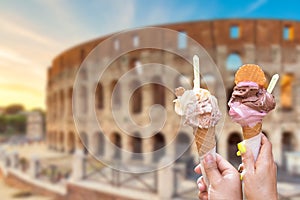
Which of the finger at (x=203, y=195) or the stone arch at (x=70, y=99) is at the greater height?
the stone arch at (x=70, y=99)

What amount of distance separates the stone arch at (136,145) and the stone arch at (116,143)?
119 centimetres

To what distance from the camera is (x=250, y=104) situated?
1.98 m

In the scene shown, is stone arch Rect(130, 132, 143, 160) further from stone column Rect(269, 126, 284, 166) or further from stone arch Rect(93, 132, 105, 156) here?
stone column Rect(269, 126, 284, 166)

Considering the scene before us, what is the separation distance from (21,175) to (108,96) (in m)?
8.71

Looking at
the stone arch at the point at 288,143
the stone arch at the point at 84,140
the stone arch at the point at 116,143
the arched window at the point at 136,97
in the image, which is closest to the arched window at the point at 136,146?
the stone arch at the point at 116,143

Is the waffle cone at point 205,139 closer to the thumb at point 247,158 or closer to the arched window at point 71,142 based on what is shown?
the thumb at point 247,158

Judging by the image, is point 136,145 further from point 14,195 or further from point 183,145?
point 14,195

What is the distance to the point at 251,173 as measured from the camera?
1.93 meters

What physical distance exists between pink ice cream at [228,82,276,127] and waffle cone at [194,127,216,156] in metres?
0.24

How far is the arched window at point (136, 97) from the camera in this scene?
19.9 meters

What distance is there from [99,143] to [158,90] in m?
7.02

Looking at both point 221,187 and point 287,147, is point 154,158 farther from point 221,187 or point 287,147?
point 221,187

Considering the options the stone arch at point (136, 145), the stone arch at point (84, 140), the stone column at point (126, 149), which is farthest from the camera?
the stone arch at point (84, 140)

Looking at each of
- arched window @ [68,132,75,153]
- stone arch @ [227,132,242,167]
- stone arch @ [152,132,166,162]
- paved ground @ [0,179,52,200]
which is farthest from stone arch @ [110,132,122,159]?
stone arch @ [227,132,242,167]
